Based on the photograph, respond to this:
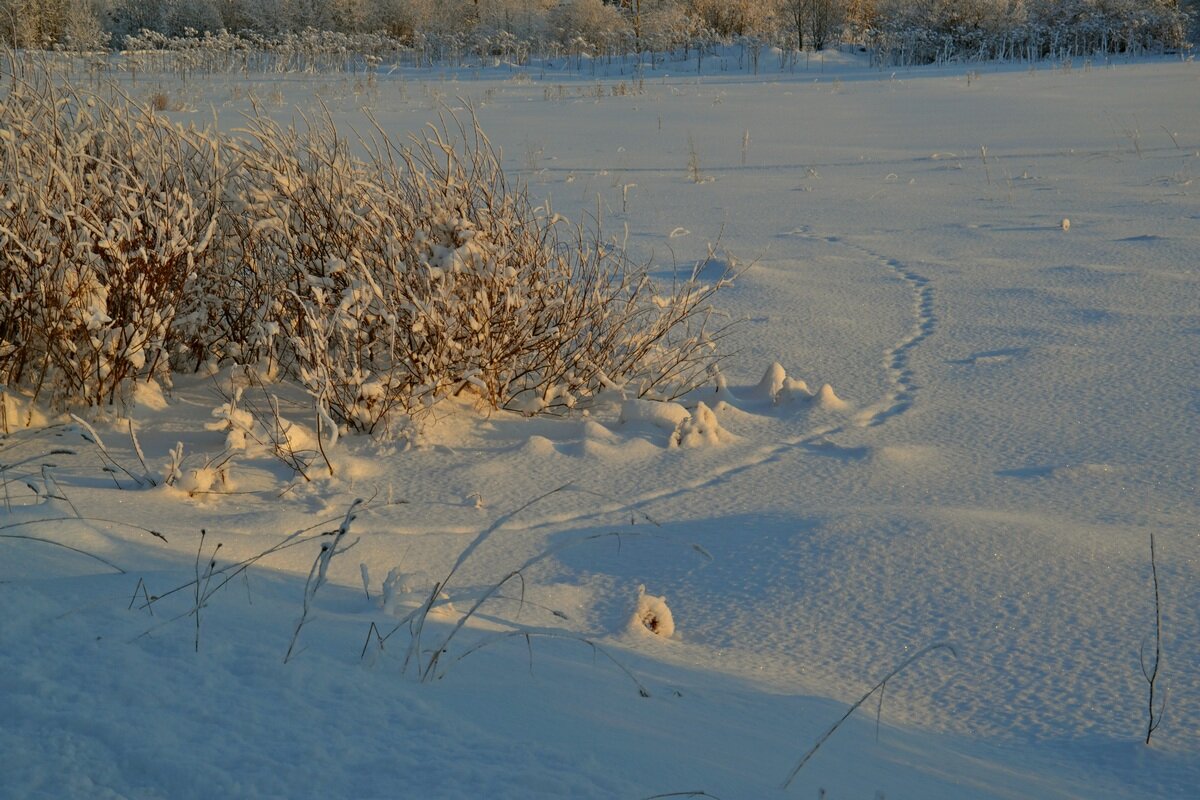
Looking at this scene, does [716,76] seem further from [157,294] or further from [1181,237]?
[157,294]

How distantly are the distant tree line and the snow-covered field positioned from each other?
1728cm

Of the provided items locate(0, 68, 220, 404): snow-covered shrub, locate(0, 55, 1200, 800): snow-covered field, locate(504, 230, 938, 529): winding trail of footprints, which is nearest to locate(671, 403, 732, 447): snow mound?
locate(0, 55, 1200, 800): snow-covered field

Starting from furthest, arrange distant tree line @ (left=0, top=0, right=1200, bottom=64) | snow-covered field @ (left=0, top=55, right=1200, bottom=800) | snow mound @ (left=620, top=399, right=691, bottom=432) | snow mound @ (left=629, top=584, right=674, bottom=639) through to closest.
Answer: distant tree line @ (left=0, top=0, right=1200, bottom=64) → snow mound @ (left=620, top=399, right=691, bottom=432) → snow mound @ (left=629, top=584, right=674, bottom=639) → snow-covered field @ (left=0, top=55, right=1200, bottom=800)

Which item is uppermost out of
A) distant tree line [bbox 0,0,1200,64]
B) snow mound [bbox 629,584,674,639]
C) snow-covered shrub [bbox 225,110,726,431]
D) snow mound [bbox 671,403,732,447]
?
distant tree line [bbox 0,0,1200,64]

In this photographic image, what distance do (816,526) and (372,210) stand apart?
1.57 meters

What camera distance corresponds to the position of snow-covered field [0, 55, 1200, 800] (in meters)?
1.32

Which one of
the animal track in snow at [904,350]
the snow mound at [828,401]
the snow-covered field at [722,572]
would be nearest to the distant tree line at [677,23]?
the animal track in snow at [904,350]

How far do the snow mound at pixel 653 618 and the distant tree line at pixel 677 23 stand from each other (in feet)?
61.1

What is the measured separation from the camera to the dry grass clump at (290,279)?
307cm

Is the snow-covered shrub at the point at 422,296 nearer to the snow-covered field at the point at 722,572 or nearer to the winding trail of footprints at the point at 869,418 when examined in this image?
the snow-covered field at the point at 722,572

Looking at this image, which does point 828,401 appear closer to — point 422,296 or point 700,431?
point 700,431

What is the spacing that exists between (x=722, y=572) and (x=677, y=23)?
22.1 metres

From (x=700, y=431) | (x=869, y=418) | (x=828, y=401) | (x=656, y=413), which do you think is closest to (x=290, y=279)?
(x=656, y=413)

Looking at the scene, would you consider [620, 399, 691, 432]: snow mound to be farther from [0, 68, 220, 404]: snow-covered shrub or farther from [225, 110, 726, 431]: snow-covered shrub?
[0, 68, 220, 404]: snow-covered shrub
